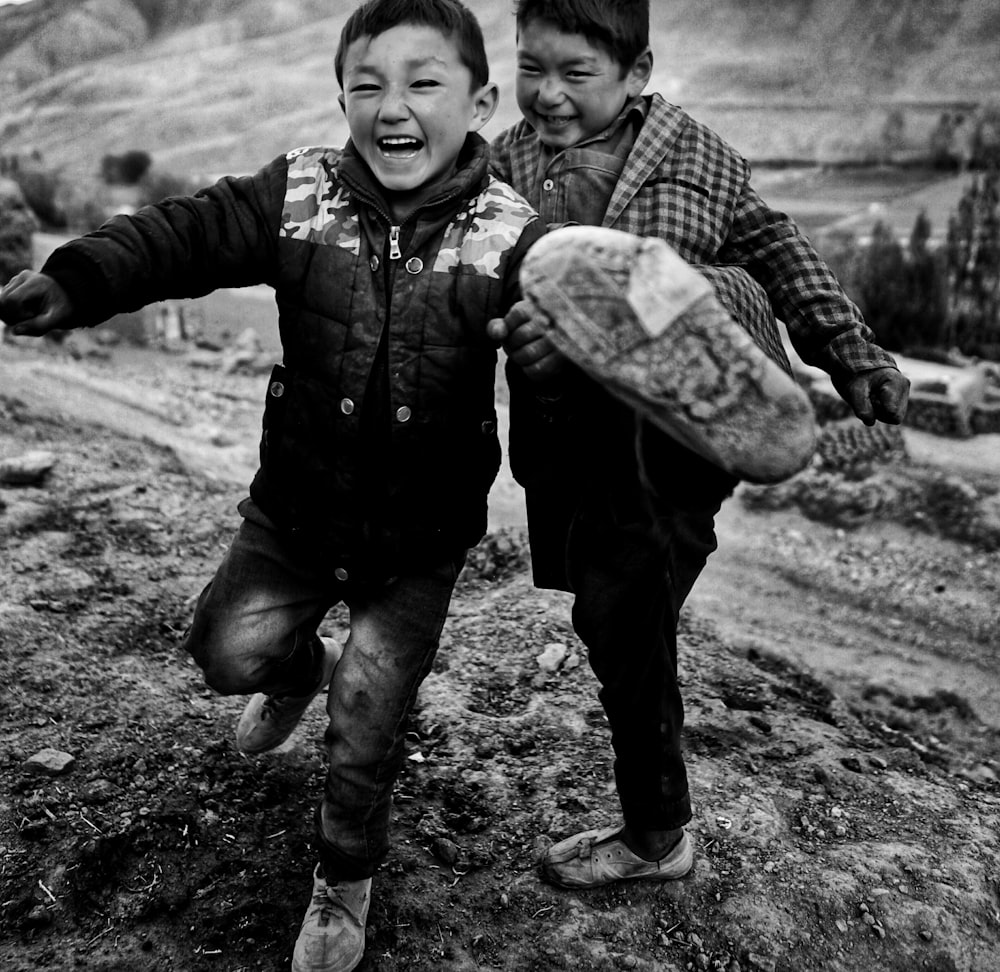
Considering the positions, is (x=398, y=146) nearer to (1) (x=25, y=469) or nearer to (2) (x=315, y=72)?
(1) (x=25, y=469)

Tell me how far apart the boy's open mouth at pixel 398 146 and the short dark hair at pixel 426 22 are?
13 cm

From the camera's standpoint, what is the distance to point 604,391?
158cm

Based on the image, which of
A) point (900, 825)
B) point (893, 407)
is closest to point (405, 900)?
point (900, 825)

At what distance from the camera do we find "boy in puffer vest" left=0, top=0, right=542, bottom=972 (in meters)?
1.59

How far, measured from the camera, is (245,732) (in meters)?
2.11

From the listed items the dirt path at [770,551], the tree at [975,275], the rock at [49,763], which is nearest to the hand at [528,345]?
the rock at [49,763]

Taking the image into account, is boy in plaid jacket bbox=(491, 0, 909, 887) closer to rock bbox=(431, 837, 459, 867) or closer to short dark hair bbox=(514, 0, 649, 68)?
short dark hair bbox=(514, 0, 649, 68)

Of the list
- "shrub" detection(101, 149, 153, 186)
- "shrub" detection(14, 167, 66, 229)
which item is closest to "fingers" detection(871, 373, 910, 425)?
"shrub" detection(14, 167, 66, 229)

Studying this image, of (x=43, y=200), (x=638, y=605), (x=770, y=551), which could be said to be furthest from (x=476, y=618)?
(x=43, y=200)

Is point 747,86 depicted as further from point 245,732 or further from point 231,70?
point 245,732

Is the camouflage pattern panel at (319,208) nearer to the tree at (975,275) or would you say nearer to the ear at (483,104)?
the ear at (483,104)

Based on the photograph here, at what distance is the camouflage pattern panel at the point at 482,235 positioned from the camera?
1.60 metres

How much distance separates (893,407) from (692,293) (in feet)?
2.01

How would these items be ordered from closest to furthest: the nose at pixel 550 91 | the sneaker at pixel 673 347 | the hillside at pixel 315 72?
the sneaker at pixel 673 347, the nose at pixel 550 91, the hillside at pixel 315 72
